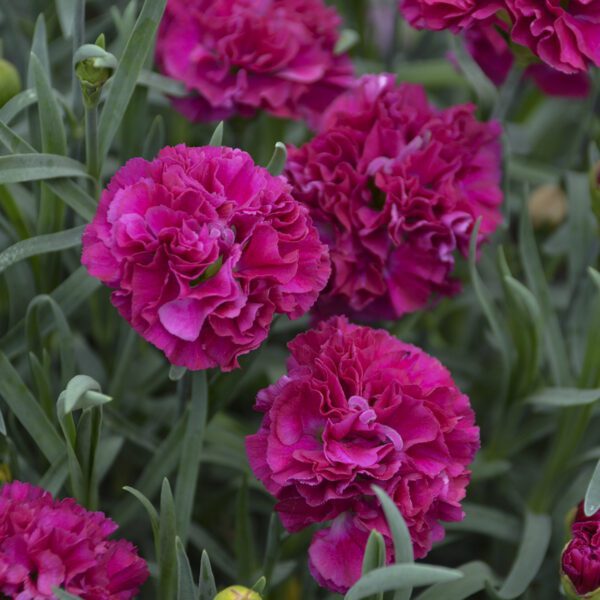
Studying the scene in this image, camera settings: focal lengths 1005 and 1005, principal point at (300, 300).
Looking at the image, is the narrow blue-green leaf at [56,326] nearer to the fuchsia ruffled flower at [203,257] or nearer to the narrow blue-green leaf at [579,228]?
the fuchsia ruffled flower at [203,257]

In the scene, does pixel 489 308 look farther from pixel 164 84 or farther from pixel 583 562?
pixel 164 84

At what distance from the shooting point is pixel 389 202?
772 mm

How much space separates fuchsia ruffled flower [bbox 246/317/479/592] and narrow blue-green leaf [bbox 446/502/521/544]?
0.26 metres

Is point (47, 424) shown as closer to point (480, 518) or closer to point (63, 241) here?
point (63, 241)

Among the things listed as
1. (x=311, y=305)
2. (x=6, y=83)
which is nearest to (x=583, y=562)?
(x=311, y=305)

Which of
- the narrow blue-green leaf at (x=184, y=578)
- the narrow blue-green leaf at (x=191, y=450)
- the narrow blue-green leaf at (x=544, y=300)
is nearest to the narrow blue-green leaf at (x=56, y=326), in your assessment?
the narrow blue-green leaf at (x=191, y=450)

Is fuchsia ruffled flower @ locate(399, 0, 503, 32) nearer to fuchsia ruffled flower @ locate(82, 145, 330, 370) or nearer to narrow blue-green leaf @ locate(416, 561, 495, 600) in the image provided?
fuchsia ruffled flower @ locate(82, 145, 330, 370)

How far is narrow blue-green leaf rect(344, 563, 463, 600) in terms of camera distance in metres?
0.56

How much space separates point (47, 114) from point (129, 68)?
7cm

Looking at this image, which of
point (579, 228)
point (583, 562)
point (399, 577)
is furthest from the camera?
point (579, 228)

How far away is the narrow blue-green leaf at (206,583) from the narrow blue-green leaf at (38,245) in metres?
0.26

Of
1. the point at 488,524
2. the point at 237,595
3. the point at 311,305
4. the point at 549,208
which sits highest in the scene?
the point at 311,305

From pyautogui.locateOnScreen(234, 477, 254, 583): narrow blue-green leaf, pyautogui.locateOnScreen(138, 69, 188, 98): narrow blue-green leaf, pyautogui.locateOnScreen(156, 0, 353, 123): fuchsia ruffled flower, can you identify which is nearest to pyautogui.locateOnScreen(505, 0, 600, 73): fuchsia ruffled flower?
pyautogui.locateOnScreen(156, 0, 353, 123): fuchsia ruffled flower

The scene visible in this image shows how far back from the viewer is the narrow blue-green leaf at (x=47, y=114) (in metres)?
0.75
